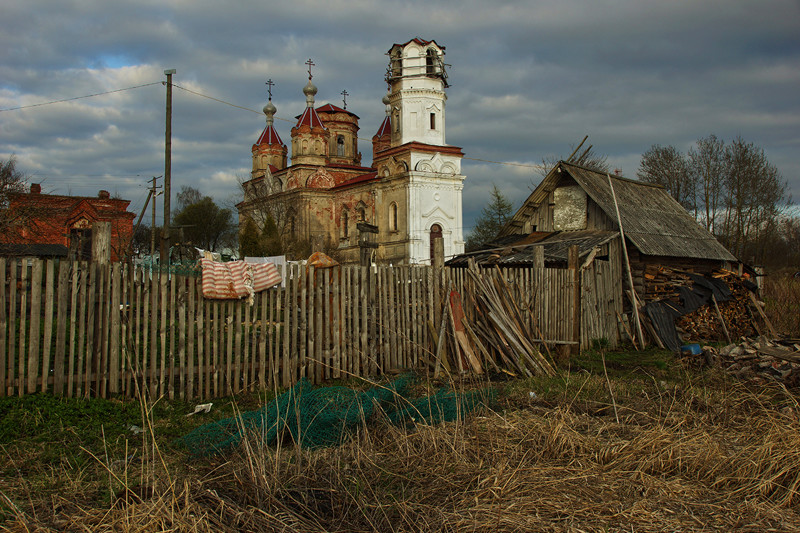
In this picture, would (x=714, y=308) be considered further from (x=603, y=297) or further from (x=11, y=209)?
(x=11, y=209)

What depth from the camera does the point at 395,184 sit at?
42.9 m

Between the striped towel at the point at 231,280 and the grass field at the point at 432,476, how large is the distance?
172 centimetres

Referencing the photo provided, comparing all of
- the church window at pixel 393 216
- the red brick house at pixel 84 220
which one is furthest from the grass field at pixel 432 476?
the church window at pixel 393 216

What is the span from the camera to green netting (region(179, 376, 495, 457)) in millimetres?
4664

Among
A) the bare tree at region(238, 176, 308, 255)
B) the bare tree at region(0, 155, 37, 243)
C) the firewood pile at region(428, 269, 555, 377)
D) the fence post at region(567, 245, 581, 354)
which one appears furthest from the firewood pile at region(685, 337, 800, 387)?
the bare tree at region(238, 176, 308, 255)

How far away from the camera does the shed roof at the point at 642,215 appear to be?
13.8 m

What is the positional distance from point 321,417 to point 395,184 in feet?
126

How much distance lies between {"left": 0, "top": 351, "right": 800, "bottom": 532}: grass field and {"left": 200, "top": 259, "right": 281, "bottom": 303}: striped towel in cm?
172

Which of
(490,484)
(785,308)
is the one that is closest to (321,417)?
(490,484)

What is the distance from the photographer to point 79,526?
Answer: 3.22 m

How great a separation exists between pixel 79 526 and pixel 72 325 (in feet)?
11.3

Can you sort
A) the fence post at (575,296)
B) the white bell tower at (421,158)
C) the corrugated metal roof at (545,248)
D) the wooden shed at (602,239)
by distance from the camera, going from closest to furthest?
the fence post at (575,296)
the wooden shed at (602,239)
the corrugated metal roof at (545,248)
the white bell tower at (421,158)

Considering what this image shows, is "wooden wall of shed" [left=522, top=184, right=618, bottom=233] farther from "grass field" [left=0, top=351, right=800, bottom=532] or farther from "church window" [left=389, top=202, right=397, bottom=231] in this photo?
"church window" [left=389, top=202, right=397, bottom=231]

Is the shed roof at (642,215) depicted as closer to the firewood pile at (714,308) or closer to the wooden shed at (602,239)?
the wooden shed at (602,239)
